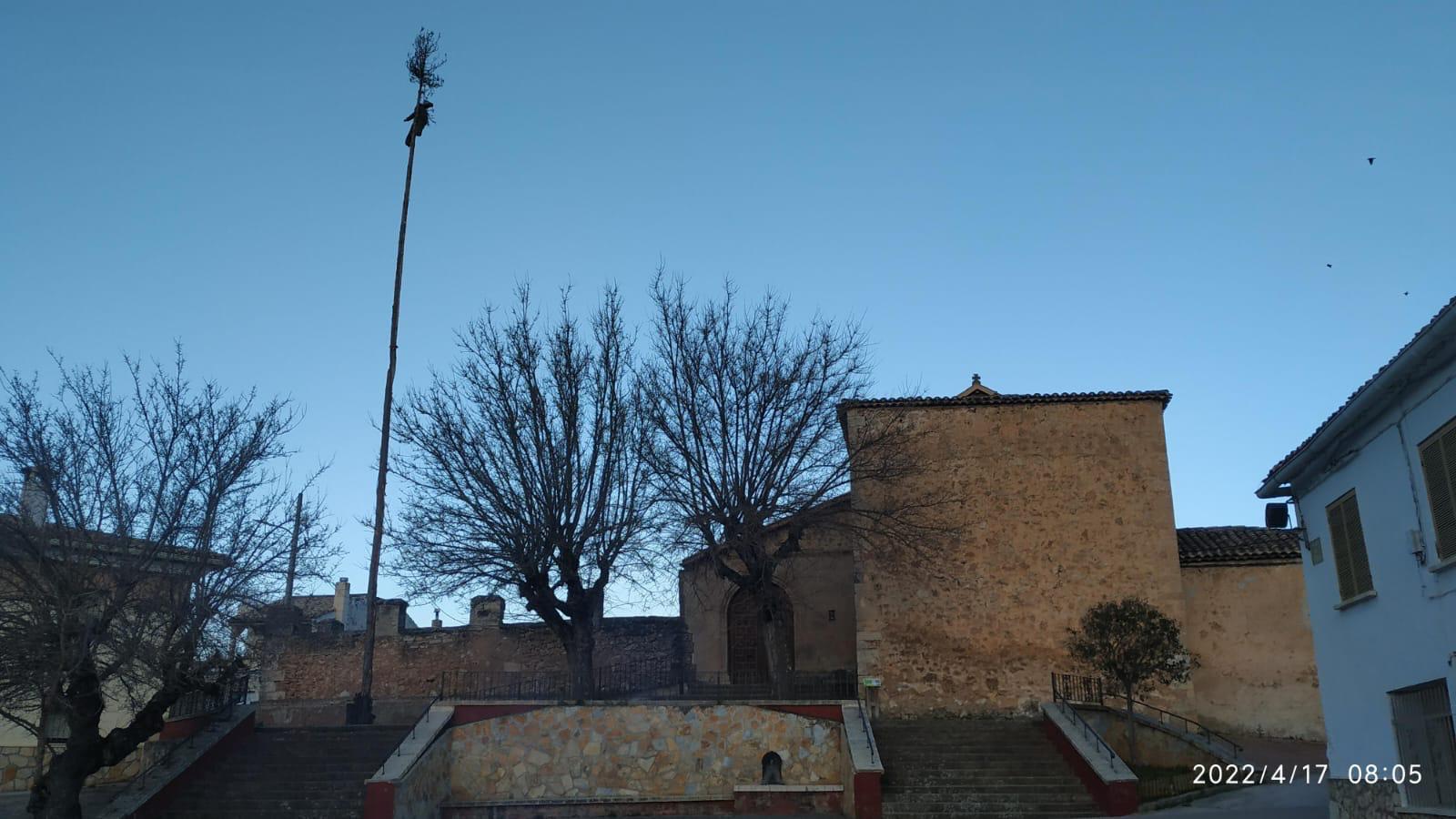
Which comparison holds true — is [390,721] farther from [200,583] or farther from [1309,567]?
[1309,567]

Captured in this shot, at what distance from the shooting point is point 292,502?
18.3 metres

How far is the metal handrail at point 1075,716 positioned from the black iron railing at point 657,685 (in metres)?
4.00

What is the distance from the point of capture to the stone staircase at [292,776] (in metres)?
17.5

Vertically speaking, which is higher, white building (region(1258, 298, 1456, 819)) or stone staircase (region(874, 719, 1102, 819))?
white building (region(1258, 298, 1456, 819))

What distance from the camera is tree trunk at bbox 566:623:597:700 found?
69.8 ft

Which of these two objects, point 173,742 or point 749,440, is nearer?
point 173,742

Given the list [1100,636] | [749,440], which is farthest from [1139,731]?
[749,440]

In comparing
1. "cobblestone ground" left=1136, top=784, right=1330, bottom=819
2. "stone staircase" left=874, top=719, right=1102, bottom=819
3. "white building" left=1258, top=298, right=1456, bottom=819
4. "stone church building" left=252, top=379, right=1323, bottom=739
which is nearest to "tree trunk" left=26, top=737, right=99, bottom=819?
"stone church building" left=252, top=379, right=1323, bottom=739

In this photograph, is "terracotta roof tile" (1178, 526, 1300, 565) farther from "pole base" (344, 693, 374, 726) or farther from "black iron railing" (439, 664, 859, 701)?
"pole base" (344, 693, 374, 726)

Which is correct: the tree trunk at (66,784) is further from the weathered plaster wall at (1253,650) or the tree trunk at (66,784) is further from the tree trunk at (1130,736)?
the weathered plaster wall at (1253,650)

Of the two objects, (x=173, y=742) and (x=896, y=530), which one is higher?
(x=896, y=530)

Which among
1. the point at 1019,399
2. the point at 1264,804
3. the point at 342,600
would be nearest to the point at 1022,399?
the point at 1019,399

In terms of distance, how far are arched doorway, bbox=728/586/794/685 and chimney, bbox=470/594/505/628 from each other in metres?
5.96

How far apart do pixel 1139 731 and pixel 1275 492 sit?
794cm
